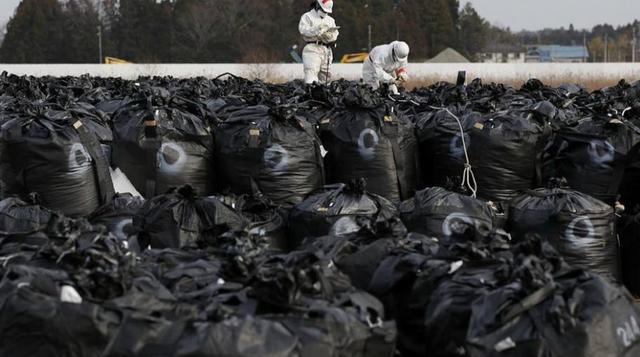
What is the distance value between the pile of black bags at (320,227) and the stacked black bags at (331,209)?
13 mm

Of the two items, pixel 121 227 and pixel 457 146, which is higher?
pixel 457 146

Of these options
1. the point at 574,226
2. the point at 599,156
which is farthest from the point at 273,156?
the point at 599,156

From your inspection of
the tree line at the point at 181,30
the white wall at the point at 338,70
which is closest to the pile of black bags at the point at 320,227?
the white wall at the point at 338,70

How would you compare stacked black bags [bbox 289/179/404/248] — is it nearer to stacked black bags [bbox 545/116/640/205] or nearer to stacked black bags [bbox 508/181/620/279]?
stacked black bags [bbox 508/181/620/279]

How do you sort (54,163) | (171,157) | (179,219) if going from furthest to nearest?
(171,157), (54,163), (179,219)

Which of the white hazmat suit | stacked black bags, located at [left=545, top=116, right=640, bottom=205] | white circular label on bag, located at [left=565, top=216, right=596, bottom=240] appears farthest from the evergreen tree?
white circular label on bag, located at [left=565, top=216, right=596, bottom=240]

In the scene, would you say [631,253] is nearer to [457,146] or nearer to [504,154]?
[504,154]

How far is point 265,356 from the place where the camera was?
2.90 meters

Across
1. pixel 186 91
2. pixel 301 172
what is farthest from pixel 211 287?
pixel 186 91

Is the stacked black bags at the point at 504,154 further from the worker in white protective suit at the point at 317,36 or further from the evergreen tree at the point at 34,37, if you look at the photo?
the evergreen tree at the point at 34,37

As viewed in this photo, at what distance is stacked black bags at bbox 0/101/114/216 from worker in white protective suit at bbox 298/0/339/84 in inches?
272

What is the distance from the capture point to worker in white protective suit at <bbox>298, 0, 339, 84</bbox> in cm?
1266

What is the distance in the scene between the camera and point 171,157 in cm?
604

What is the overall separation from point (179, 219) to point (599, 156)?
9.51 feet
